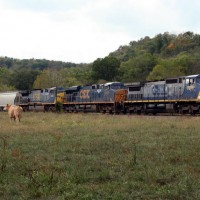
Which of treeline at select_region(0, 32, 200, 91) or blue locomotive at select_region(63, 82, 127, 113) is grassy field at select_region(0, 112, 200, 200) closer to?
blue locomotive at select_region(63, 82, 127, 113)

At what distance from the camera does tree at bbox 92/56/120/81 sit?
125312 millimetres

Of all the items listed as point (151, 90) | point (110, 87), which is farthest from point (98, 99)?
point (151, 90)

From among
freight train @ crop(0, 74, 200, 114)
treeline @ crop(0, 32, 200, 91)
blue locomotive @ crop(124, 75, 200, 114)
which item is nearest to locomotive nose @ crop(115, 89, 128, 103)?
freight train @ crop(0, 74, 200, 114)

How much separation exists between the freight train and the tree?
185 ft

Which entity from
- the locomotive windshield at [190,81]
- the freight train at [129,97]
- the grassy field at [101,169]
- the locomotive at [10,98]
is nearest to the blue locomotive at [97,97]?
the freight train at [129,97]

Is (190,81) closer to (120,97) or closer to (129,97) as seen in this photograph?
(129,97)

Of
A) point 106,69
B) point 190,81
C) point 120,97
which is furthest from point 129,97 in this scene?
point 106,69

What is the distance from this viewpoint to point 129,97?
49.4m

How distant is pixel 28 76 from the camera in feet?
Answer: 433

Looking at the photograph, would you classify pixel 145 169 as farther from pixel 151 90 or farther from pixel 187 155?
pixel 151 90

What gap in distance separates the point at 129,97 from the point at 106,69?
7751 centimetres

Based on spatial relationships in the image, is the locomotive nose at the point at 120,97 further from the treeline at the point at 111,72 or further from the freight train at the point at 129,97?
the treeline at the point at 111,72

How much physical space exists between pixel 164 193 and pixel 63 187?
2335 mm

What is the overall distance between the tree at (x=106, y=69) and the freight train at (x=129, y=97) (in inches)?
2225
